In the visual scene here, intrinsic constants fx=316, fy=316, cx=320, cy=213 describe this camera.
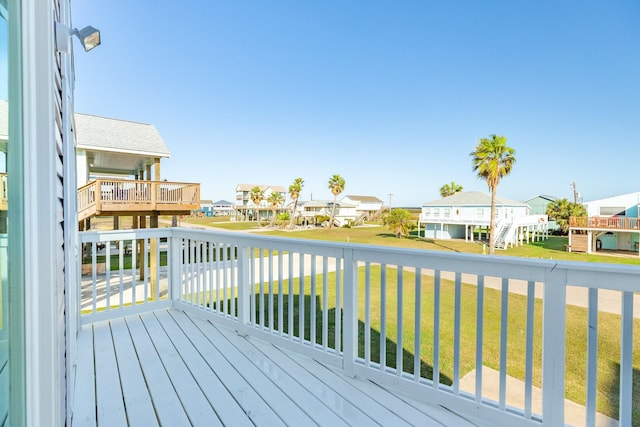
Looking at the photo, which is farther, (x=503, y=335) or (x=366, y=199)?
(x=366, y=199)

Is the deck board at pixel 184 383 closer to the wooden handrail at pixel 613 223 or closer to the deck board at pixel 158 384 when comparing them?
the deck board at pixel 158 384

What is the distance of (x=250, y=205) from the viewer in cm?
4078

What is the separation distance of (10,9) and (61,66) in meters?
1.08

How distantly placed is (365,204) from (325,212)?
28.9ft

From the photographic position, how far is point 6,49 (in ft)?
2.12

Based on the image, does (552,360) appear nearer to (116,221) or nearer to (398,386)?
(398,386)

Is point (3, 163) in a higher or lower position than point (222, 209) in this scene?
higher

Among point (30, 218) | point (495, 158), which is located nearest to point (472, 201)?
point (495, 158)

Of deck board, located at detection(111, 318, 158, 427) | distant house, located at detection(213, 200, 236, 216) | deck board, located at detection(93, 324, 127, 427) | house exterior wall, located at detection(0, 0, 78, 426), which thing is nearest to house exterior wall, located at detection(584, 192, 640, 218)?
deck board, located at detection(111, 318, 158, 427)

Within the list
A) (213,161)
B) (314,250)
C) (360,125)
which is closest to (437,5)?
(360,125)

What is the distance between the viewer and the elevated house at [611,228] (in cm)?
1703

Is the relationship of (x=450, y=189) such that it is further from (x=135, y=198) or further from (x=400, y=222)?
(x=135, y=198)

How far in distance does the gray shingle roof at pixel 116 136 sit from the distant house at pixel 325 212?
27.0 meters

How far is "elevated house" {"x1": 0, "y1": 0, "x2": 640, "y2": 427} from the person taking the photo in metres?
0.74
